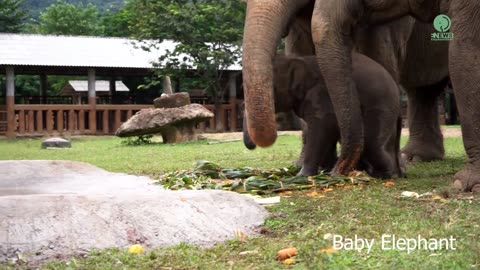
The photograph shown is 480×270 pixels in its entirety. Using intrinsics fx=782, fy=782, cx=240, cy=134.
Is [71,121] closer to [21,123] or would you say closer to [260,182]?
[21,123]

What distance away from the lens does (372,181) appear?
251 inches

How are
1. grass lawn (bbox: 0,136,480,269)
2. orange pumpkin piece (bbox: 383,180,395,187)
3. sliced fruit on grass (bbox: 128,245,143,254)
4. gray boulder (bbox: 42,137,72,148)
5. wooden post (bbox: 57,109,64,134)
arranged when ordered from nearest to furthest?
1. grass lawn (bbox: 0,136,480,269)
2. sliced fruit on grass (bbox: 128,245,143,254)
3. orange pumpkin piece (bbox: 383,180,395,187)
4. gray boulder (bbox: 42,137,72,148)
5. wooden post (bbox: 57,109,64,134)

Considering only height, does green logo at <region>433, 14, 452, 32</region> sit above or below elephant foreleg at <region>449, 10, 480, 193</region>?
above

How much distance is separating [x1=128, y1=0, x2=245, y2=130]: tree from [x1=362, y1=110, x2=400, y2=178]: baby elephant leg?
761 inches

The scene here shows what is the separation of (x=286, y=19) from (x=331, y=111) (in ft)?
2.87

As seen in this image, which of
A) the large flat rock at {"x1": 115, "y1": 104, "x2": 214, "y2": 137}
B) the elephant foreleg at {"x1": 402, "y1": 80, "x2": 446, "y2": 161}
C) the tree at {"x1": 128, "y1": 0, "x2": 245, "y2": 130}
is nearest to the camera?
the elephant foreleg at {"x1": 402, "y1": 80, "x2": 446, "y2": 161}

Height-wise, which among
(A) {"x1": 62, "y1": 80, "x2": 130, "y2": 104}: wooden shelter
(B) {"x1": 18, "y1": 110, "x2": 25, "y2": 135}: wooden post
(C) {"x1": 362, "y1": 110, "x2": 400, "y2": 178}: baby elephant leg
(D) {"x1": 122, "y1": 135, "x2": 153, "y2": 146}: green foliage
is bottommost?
(D) {"x1": 122, "y1": 135, "x2": 153, "y2": 146}: green foliage

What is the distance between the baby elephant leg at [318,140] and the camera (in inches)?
263

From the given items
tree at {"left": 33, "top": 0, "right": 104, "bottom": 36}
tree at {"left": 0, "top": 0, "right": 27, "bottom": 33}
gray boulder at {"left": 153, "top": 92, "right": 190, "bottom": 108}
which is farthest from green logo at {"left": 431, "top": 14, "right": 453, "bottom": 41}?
tree at {"left": 33, "top": 0, "right": 104, "bottom": 36}

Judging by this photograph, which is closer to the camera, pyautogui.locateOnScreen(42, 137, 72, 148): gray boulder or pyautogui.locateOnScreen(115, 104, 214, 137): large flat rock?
pyautogui.locateOnScreen(42, 137, 72, 148): gray boulder

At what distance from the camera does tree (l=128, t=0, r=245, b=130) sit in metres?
26.4

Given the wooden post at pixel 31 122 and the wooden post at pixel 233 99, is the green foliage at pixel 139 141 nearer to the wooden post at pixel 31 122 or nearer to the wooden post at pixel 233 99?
the wooden post at pixel 31 122

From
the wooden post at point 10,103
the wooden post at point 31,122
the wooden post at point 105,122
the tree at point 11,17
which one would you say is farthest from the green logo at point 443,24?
the tree at point 11,17

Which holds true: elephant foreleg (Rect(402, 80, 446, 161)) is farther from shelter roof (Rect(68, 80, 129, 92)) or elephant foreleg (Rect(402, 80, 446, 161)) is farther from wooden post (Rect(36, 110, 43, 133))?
shelter roof (Rect(68, 80, 129, 92))
